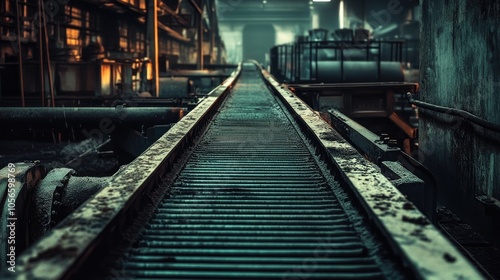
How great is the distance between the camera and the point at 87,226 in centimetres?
196

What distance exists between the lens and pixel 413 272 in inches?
65.7

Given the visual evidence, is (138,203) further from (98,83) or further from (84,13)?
(84,13)

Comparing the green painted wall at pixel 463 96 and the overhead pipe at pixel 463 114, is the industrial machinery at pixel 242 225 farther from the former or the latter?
the green painted wall at pixel 463 96

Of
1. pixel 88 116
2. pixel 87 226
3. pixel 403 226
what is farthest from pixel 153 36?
pixel 403 226

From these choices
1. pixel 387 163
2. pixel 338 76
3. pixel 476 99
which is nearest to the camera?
pixel 387 163

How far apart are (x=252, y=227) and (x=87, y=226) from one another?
2.52ft

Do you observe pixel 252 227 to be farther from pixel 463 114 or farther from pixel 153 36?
pixel 153 36

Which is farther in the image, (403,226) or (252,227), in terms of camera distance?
(252,227)

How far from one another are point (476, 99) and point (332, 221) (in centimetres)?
226

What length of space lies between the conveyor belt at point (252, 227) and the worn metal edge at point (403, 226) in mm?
138

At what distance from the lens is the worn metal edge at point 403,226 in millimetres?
1609

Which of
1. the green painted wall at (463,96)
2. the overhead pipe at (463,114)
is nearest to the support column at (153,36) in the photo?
the green painted wall at (463,96)

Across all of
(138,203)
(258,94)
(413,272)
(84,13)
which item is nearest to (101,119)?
(258,94)

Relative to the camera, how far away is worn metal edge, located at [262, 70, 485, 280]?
1.61 meters
